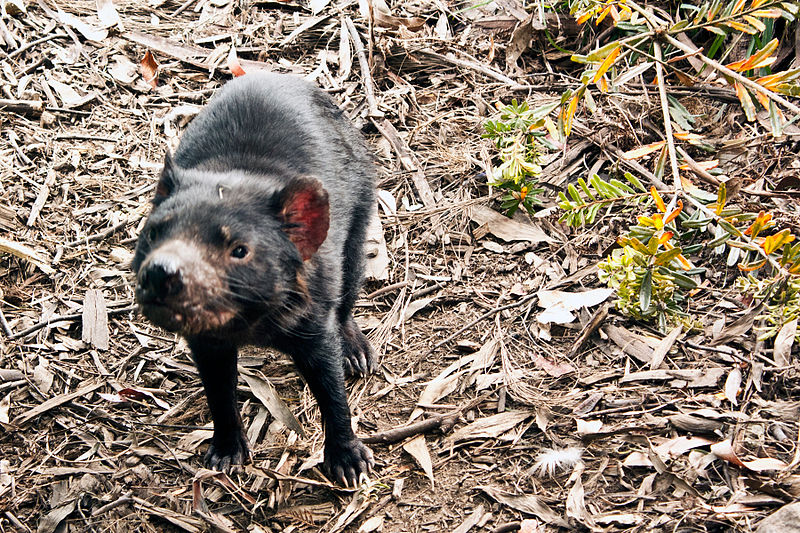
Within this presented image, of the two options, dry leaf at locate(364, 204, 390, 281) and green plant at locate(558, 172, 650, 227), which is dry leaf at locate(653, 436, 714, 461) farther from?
dry leaf at locate(364, 204, 390, 281)

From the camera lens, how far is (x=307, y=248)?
3.53m

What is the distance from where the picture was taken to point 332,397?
3.82 meters

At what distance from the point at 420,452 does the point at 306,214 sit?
4.42 ft

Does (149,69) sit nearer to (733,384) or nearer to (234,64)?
(234,64)

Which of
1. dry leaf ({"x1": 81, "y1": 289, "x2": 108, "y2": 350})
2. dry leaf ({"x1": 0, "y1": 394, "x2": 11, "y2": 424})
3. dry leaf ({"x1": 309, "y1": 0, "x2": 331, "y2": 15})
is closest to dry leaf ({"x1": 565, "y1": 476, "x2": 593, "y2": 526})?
dry leaf ({"x1": 81, "y1": 289, "x2": 108, "y2": 350})

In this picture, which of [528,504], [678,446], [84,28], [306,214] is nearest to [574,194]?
[678,446]

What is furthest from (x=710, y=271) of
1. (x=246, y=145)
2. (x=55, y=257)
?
(x=55, y=257)

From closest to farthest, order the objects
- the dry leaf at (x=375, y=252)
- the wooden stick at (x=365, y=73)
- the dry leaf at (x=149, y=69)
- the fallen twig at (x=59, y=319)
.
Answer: the fallen twig at (x=59, y=319)
the dry leaf at (x=375, y=252)
the wooden stick at (x=365, y=73)
the dry leaf at (x=149, y=69)

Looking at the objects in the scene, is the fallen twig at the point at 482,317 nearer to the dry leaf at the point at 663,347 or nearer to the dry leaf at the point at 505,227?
the dry leaf at the point at 505,227

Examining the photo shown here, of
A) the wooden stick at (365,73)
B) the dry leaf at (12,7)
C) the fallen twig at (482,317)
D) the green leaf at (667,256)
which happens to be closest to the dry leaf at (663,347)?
the green leaf at (667,256)

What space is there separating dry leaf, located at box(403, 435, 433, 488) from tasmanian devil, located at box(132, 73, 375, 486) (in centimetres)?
22

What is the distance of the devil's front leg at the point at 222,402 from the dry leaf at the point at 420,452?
2.77 feet

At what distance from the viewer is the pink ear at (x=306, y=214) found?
3402mm

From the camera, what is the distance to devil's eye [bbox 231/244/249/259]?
123 inches
